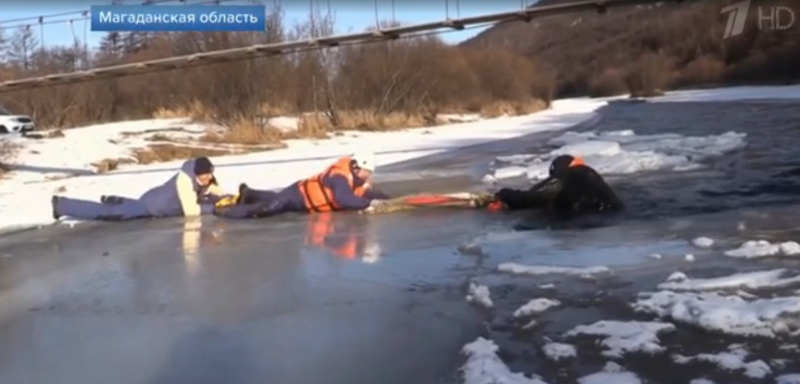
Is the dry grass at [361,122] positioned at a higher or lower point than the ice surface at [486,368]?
higher

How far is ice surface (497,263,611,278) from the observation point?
28.6ft

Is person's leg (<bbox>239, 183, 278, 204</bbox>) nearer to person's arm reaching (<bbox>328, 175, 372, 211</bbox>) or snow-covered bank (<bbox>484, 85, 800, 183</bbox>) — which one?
person's arm reaching (<bbox>328, 175, 372, 211</bbox>)

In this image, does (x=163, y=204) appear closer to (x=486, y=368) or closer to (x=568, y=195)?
(x=568, y=195)

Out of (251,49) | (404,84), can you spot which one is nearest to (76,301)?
(251,49)

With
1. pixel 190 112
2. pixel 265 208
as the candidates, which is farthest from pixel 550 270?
pixel 190 112

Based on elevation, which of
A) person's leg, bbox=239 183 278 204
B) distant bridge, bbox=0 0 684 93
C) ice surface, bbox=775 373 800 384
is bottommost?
ice surface, bbox=775 373 800 384

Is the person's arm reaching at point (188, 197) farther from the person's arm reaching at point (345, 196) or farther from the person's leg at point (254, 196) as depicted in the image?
the person's arm reaching at point (345, 196)

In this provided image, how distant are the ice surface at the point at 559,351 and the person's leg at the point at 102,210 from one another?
29.3 feet

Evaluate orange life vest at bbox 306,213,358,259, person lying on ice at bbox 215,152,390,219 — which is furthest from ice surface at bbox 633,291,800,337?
person lying on ice at bbox 215,152,390,219

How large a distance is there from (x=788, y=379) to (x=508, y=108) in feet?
204

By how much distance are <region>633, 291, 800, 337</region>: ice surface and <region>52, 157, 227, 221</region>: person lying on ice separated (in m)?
7.93

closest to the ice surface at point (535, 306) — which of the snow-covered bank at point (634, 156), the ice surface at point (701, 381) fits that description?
the ice surface at point (701, 381)

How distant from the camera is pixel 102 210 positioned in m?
14.3

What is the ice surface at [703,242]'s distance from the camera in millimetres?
9797
